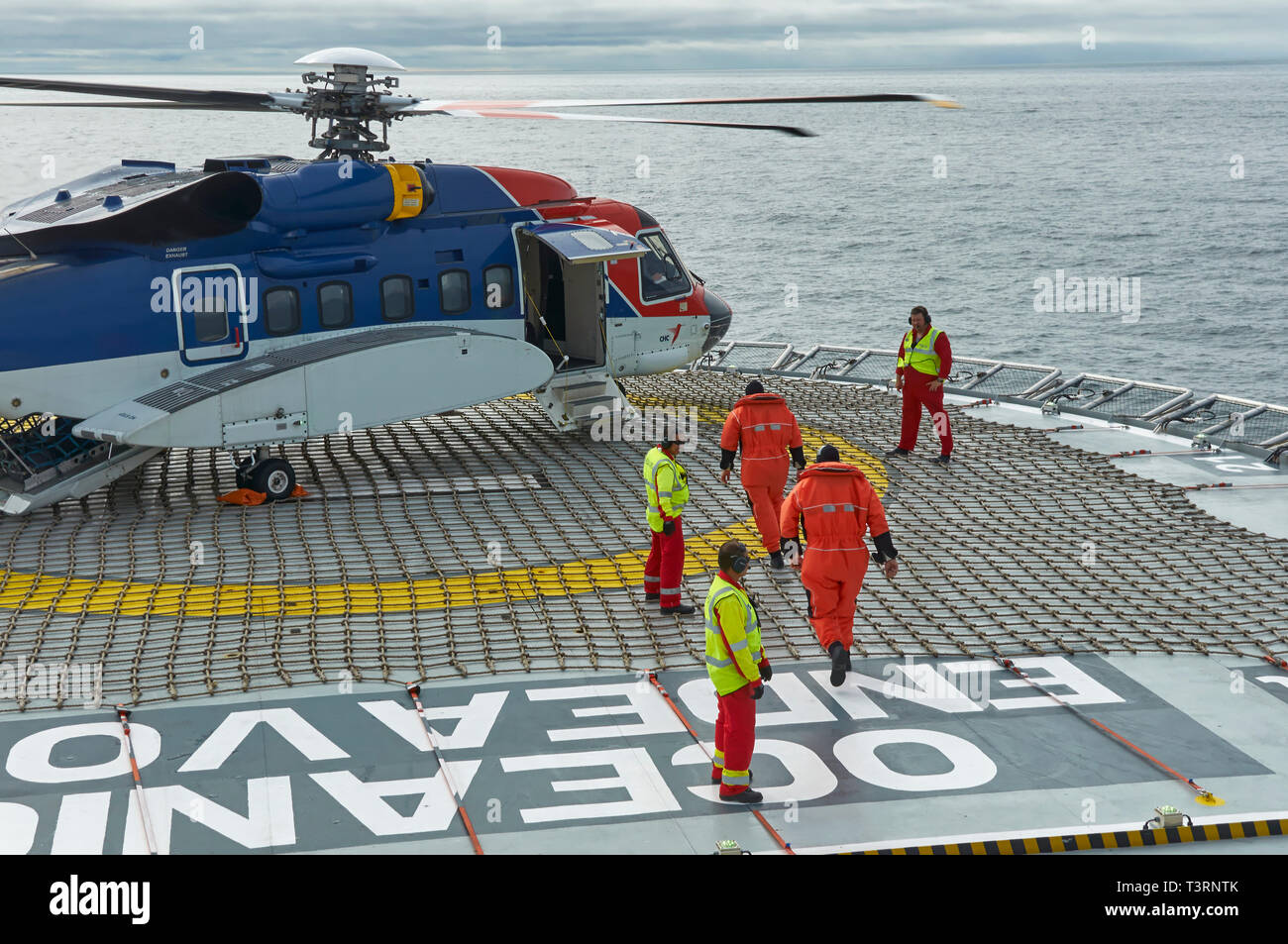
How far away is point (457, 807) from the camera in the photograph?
7617 mm

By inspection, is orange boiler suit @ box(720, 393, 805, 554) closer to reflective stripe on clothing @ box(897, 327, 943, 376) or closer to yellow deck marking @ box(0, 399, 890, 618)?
yellow deck marking @ box(0, 399, 890, 618)

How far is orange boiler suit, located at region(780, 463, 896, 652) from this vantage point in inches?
361

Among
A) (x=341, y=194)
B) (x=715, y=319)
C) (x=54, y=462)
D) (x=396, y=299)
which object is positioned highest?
(x=341, y=194)

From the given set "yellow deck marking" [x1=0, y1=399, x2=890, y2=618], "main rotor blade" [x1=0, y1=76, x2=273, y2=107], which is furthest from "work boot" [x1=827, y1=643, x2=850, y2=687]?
"main rotor blade" [x1=0, y1=76, x2=273, y2=107]

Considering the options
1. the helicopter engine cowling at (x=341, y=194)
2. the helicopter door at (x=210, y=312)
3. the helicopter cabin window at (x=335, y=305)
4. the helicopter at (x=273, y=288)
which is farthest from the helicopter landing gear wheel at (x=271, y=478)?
the helicopter engine cowling at (x=341, y=194)

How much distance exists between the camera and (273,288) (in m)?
13.2

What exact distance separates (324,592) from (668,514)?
313 centimetres

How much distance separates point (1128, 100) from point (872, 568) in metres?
179

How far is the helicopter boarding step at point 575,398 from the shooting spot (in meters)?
15.5

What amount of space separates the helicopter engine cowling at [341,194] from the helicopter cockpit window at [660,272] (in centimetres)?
306

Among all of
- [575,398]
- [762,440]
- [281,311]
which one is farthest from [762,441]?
[281,311]

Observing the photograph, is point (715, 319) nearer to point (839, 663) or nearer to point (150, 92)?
point (150, 92)

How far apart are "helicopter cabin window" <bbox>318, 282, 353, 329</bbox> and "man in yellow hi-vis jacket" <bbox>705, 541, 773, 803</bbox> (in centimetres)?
733

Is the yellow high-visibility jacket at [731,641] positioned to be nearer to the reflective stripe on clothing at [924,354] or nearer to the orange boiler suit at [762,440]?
the orange boiler suit at [762,440]
